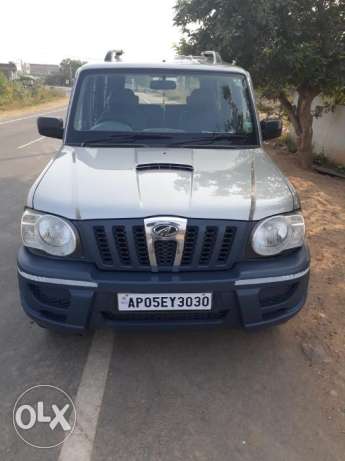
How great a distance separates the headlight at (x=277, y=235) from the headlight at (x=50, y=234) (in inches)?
42.1

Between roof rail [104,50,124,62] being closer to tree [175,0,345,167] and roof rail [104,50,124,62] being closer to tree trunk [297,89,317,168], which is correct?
tree [175,0,345,167]

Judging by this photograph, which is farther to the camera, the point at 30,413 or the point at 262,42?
the point at 262,42

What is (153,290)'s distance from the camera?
241cm

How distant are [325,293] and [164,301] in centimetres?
184

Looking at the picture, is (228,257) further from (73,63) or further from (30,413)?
(73,63)

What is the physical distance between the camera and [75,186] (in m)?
2.69

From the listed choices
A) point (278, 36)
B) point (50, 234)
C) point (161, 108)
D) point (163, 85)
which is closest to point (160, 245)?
point (50, 234)

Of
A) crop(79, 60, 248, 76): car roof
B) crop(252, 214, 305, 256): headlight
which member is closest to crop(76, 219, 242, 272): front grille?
crop(252, 214, 305, 256): headlight

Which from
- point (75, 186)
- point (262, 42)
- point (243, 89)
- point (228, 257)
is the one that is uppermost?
point (262, 42)

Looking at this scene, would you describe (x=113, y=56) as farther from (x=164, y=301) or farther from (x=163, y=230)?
(x=164, y=301)

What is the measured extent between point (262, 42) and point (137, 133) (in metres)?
5.03

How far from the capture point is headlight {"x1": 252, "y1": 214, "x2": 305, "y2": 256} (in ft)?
8.27

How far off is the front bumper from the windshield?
50.7 inches

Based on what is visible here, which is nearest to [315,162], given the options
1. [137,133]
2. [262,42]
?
[262,42]
